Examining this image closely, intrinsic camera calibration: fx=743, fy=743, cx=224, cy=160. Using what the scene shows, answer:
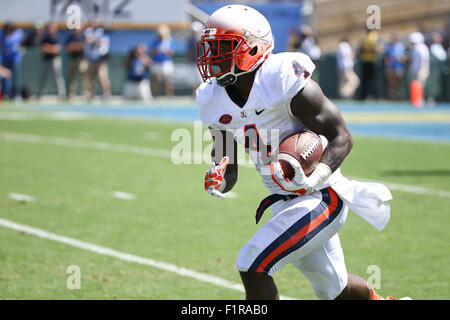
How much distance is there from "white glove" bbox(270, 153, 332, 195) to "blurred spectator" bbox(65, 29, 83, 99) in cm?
1934

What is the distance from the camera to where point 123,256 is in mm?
5848

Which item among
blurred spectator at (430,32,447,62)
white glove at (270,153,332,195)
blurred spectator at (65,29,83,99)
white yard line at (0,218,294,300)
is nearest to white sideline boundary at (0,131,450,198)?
white yard line at (0,218,294,300)

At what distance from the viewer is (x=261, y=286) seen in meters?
3.55

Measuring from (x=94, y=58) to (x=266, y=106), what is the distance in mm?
19417

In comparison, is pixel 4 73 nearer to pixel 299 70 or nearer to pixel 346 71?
pixel 346 71

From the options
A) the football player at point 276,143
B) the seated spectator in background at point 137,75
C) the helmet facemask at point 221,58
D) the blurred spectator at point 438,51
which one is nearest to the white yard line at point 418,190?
the football player at point 276,143

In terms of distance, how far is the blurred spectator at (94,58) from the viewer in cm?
2221

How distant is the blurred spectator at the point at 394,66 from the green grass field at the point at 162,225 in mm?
11433

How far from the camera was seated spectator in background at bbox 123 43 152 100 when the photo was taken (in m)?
22.2

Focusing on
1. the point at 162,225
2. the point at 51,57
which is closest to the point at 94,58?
the point at 51,57

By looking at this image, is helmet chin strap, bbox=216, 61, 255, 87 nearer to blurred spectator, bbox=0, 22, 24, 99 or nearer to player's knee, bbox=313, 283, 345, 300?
player's knee, bbox=313, 283, 345, 300

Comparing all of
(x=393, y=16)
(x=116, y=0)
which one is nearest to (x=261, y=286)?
(x=116, y=0)

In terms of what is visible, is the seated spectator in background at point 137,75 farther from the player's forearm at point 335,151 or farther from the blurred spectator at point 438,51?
the player's forearm at point 335,151
